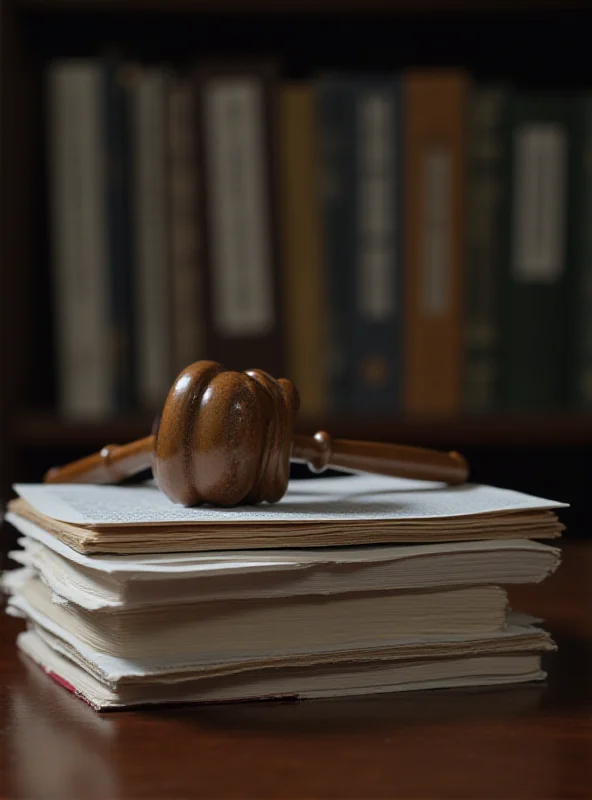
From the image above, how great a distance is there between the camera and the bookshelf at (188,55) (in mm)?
1562

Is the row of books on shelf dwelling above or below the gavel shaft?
above

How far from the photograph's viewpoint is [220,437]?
2.10 feet

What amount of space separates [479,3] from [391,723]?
4.14 feet

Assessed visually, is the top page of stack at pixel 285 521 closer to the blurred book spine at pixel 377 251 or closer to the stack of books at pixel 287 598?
the stack of books at pixel 287 598

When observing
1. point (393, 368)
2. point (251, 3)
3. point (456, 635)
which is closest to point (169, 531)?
point (456, 635)

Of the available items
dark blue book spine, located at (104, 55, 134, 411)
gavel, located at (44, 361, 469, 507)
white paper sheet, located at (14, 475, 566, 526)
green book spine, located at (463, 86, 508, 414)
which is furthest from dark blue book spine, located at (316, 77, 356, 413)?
gavel, located at (44, 361, 469, 507)

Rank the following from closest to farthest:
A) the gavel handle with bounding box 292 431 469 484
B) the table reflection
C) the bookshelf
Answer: the table reflection, the gavel handle with bounding box 292 431 469 484, the bookshelf

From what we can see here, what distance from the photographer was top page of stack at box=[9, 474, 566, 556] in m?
0.58

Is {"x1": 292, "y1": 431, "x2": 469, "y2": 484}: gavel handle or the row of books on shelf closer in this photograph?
{"x1": 292, "y1": 431, "x2": 469, "y2": 484}: gavel handle

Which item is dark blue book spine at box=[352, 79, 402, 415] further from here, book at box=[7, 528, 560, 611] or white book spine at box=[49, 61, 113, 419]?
book at box=[7, 528, 560, 611]

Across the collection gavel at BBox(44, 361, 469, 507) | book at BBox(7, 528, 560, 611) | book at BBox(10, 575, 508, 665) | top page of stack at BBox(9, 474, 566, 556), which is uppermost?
gavel at BBox(44, 361, 469, 507)

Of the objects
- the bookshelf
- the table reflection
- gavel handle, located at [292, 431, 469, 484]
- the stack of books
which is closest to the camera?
the table reflection

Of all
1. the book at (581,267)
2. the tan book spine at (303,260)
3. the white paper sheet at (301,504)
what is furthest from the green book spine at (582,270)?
the white paper sheet at (301,504)

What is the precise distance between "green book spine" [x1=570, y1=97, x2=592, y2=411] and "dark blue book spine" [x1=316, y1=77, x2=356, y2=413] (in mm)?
307
